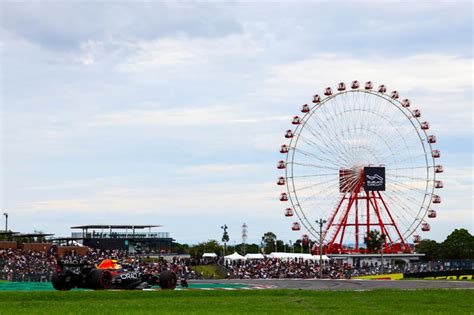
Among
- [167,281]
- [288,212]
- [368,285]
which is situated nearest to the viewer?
[167,281]

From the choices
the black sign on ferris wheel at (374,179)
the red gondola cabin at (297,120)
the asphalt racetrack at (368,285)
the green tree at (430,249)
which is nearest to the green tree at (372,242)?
the black sign on ferris wheel at (374,179)

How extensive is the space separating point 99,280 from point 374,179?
7543 centimetres

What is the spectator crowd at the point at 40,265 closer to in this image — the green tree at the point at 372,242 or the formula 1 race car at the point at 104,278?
the formula 1 race car at the point at 104,278

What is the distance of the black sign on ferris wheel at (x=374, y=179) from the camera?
11281 cm

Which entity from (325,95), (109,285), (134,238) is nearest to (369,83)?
(325,95)

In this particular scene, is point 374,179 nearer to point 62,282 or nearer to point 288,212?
point 288,212

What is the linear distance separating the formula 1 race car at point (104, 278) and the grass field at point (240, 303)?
441cm

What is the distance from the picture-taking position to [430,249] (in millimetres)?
177750

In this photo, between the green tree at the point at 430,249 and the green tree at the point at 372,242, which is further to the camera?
the green tree at the point at 430,249

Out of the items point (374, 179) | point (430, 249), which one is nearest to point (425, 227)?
point (374, 179)

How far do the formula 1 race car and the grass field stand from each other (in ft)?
14.5

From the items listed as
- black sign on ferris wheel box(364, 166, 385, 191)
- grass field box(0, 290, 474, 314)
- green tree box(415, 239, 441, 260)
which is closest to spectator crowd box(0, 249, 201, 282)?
grass field box(0, 290, 474, 314)

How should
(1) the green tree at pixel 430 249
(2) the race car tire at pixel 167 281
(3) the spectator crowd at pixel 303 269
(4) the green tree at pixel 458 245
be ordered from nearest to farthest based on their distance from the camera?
(2) the race car tire at pixel 167 281
(3) the spectator crowd at pixel 303 269
(4) the green tree at pixel 458 245
(1) the green tree at pixel 430 249

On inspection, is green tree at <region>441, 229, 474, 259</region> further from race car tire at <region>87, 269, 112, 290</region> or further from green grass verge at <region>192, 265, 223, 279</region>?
race car tire at <region>87, 269, 112, 290</region>
